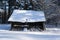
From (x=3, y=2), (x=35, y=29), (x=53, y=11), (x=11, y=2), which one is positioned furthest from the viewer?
(x=3, y=2)

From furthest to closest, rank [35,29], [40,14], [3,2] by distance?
[3,2] < [40,14] < [35,29]

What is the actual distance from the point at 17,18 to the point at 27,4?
24.8 ft

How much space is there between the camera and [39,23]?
55.4 ft

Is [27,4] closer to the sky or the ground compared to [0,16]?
closer to the sky

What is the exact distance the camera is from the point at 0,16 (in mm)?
26984

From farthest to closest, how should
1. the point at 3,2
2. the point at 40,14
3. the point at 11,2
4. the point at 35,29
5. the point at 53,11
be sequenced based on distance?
1. the point at 3,2
2. the point at 11,2
3. the point at 53,11
4. the point at 40,14
5. the point at 35,29

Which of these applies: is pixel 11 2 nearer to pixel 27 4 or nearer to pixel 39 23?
pixel 27 4

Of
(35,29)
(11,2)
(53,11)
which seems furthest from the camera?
(11,2)

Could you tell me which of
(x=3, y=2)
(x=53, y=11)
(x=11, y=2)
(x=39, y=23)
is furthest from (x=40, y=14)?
(x=3, y=2)

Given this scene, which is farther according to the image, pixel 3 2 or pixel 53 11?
pixel 3 2

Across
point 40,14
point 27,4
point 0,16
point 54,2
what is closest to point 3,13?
point 0,16

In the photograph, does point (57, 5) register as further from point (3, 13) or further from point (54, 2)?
point (3, 13)

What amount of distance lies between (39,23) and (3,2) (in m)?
12.4

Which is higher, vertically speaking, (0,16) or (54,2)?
(54,2)
